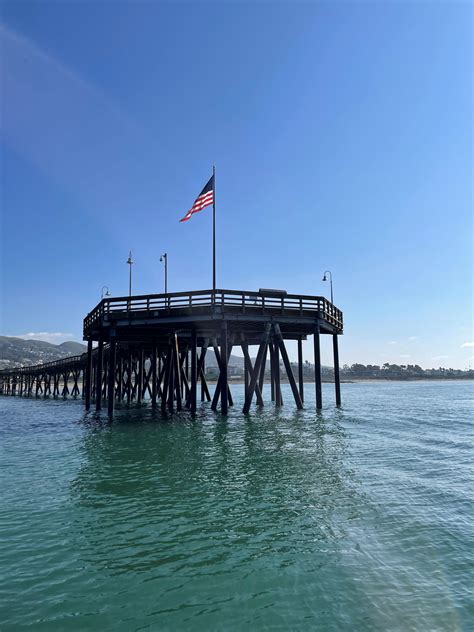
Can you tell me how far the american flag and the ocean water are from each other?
1655 centimetres

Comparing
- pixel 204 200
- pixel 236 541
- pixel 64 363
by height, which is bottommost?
pixel 236 541

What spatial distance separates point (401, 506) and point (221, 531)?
4007mm

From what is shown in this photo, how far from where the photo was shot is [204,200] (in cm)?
2688

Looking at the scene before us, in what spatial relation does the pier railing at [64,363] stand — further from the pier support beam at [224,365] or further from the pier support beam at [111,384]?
the pier support beam at [224,365]

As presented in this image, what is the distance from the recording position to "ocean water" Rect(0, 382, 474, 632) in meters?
5.05

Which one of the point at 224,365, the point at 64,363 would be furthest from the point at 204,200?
the point at 64,363

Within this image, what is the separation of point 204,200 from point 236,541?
22.8 meters

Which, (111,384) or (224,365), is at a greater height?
(224,365)

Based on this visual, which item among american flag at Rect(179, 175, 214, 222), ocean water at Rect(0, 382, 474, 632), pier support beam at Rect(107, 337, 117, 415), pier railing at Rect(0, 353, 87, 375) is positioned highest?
american flag at Rect(179, 175, 214, 222)

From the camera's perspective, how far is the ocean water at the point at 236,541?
5055mm

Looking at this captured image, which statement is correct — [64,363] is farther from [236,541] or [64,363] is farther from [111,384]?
[236,541]

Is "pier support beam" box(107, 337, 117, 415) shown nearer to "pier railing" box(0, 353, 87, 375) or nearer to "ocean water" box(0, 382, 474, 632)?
"ocean water" box(0, 382, 474, 632)

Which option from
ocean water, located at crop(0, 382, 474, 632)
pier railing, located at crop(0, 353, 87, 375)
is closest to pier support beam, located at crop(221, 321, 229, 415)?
ocean water, located at crop(0, 382, 474, 632)

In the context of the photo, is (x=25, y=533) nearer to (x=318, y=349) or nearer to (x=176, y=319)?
(x=176, y=319)
